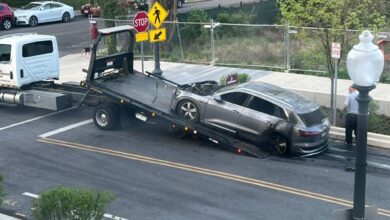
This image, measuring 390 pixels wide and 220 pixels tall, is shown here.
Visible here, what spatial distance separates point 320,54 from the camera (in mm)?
16500

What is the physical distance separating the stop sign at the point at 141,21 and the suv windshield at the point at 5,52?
3.64 meters

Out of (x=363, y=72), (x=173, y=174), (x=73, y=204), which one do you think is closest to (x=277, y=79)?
(x=173, y=174)

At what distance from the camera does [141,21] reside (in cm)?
1884

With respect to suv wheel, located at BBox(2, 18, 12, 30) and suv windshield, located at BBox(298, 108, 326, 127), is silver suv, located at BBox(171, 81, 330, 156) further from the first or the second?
suv wheel, located at BBox(2, 18, 12, 30)

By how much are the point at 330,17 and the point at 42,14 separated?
26346 mm

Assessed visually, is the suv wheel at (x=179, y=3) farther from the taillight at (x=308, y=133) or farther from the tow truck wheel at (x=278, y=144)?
the taillight at (x=308, y=133)

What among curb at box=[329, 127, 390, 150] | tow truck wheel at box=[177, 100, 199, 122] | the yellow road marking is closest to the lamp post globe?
the yellow road marking

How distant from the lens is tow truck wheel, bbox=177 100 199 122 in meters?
14.7

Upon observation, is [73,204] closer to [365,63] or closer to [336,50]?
[365,63]

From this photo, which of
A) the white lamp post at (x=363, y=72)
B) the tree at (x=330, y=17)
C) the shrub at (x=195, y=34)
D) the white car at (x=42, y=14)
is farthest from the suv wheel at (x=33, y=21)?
the white lamp post at (x=363, y=72)

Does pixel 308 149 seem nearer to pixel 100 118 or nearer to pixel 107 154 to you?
pixel 107 154

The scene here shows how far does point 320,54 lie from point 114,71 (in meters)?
5.36

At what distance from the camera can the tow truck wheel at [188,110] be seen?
48.3 ft

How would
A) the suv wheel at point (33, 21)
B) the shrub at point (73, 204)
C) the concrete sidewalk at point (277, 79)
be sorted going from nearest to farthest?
the shrub at point (73, 204) → the concrete sidewalk at point (277, 79) → the suv wheel at point (33, 21)
